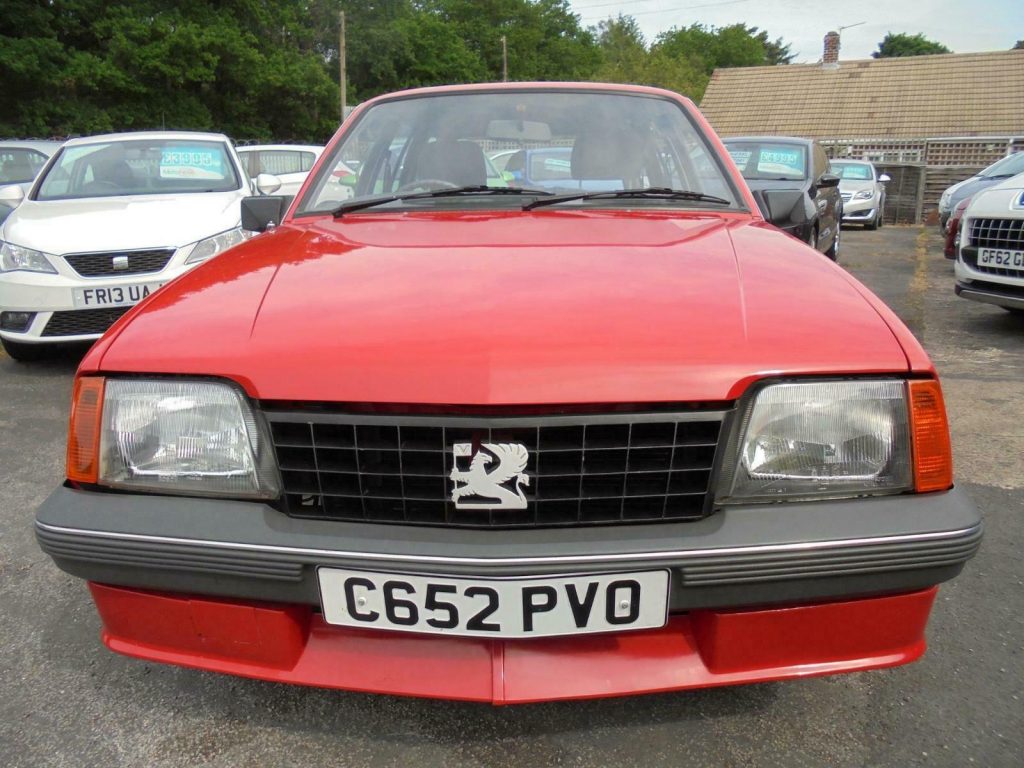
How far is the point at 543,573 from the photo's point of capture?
4.34ft

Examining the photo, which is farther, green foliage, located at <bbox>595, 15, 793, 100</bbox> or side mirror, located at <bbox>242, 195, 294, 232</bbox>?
green foliage, located at <bbox>595, 15, 793, 100</bbox>

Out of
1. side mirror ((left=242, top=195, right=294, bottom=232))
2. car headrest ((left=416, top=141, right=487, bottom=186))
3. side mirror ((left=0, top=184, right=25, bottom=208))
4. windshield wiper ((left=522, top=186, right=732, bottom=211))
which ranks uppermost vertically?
car headrest ((left=416, top=141, right=487, bottom=186))

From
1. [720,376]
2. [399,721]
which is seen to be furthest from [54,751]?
[720,376]

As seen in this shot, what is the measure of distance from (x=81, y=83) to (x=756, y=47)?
69.9 metres

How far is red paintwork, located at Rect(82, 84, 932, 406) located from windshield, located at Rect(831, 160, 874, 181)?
15220 millimetres

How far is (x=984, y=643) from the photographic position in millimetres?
2031

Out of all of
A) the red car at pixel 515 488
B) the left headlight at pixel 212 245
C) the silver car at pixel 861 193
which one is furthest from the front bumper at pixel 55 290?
the silver car at pixel 861 193

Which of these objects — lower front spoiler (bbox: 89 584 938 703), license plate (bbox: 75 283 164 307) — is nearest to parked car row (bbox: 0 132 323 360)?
license plate (bbox: 75 283 164 307)

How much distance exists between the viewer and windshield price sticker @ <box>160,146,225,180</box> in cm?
593

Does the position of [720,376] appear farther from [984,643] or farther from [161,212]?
[161,212]

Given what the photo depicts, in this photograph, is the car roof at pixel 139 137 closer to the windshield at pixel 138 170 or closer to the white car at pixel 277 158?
the windshield at pixel 138 170

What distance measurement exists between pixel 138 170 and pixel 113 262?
4.98 feet

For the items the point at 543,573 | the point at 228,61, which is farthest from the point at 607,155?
the point at 228,61

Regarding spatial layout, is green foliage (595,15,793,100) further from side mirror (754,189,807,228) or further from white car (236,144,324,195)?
side mirror (754,189,807,228)
